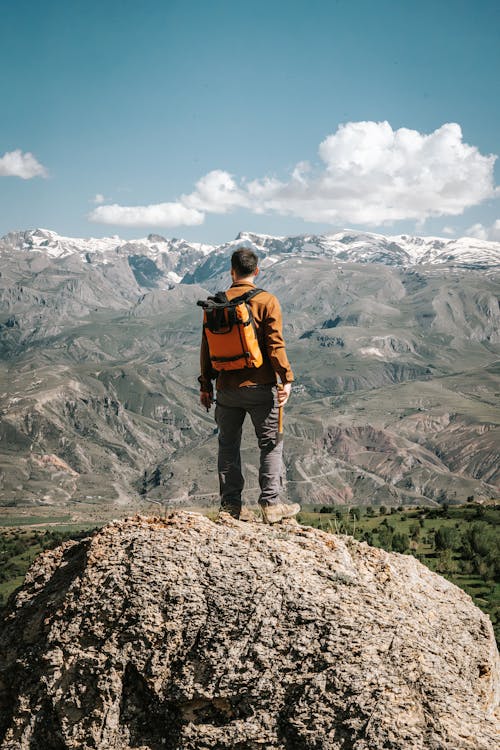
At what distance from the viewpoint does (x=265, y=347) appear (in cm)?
902

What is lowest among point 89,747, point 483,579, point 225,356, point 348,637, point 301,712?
point 483,579

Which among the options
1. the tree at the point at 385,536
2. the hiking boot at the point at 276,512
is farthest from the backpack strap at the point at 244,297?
the tree at the point at 385,536

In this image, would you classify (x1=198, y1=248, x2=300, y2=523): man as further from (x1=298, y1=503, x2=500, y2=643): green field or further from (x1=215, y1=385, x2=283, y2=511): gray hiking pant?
(x1=298, y1=503, x2=500, y2=643): green field

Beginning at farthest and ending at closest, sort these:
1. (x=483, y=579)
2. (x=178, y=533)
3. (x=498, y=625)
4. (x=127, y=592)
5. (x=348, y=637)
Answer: (x=483, y=579) → (x=498, y=625) → (x=178, y=533) → (x=127, y=592) → (x=348, y=637)

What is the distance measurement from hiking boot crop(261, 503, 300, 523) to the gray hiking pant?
13cm

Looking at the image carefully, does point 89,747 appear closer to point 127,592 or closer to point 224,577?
point 127,592

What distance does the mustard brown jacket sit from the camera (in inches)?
349

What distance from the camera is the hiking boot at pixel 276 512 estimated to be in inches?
336

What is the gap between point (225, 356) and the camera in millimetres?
8844

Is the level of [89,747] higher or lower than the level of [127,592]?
lower

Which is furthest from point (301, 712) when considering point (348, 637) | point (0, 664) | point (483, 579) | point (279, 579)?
point (483, 579)

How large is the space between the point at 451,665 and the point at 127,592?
3.50 meters

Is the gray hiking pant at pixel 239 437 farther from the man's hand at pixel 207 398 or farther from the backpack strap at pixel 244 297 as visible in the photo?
the backpack strap at pixel 244 297

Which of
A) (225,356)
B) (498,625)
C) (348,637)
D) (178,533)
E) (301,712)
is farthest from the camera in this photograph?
(498,625)
